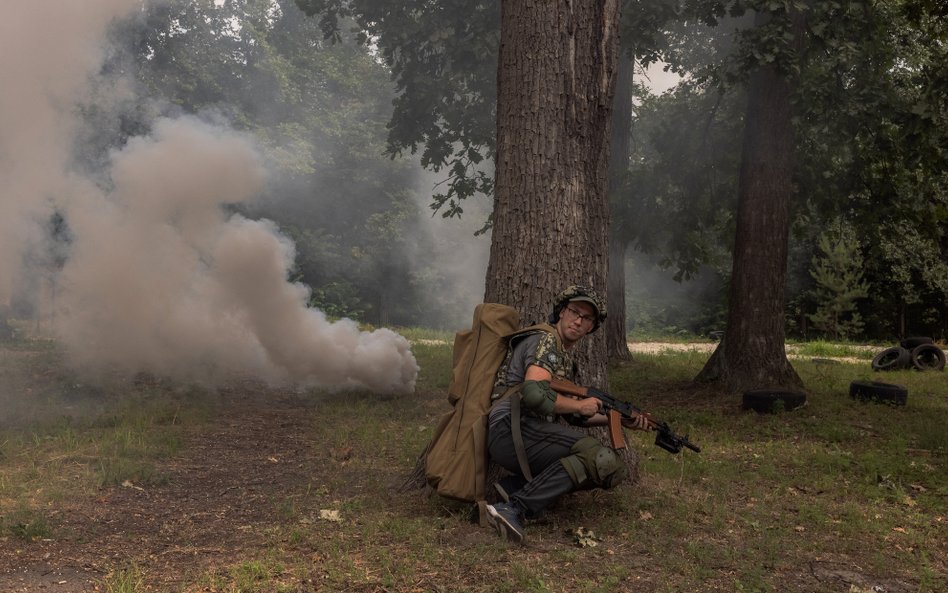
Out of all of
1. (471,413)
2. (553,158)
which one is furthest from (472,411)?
(553,158)

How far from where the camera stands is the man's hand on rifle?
598 cm

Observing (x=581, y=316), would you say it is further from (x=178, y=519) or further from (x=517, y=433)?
(x=178, y=519)

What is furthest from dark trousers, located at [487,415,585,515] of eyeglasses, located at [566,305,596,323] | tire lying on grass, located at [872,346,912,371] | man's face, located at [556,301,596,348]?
tire lying on grass, located at [872,346,912,371]

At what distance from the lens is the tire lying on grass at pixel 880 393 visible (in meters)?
12.1

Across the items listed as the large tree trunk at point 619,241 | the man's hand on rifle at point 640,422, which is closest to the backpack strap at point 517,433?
the man's hand on rifle at point 640,422

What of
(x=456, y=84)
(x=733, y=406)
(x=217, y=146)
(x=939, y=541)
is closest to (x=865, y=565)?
(x=939, y=541)

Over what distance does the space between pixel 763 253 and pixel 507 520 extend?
819cm

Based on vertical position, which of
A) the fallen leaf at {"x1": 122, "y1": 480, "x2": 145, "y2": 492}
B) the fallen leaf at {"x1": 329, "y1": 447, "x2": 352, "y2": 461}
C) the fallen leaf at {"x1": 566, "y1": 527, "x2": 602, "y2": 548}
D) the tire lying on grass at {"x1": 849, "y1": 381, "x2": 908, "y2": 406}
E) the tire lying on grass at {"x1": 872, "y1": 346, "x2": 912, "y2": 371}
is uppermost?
the tire lying on grass at {"x1": 872, "y1": 346, "x2": 912, "y2": 371}

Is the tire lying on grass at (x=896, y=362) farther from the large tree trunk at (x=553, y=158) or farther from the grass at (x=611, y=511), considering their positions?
the large tree trunk at (x=553, y=158)

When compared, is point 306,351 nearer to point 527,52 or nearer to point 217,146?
point 217,146

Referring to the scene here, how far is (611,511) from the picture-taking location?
639 centimetres

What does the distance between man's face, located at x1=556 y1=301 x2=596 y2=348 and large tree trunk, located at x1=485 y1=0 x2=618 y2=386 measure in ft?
2.23

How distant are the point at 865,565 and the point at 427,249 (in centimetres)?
3198

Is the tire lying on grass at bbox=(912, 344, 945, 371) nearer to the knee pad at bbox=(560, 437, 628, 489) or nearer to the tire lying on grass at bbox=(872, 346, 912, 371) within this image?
the tire lying on grass at bbox=(872, 346, 912, 371)
